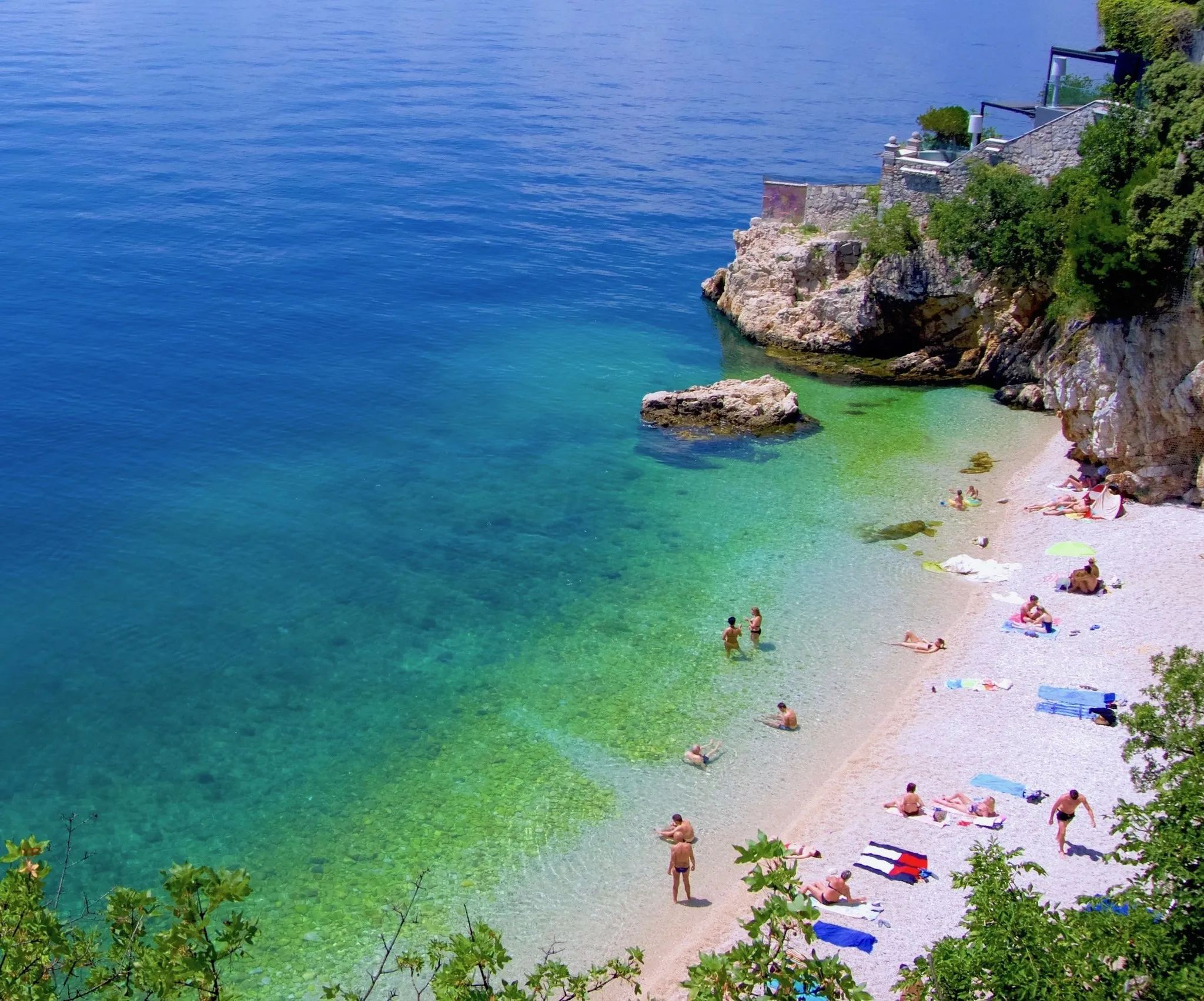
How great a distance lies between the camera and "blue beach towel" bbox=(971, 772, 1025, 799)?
21.5 meters

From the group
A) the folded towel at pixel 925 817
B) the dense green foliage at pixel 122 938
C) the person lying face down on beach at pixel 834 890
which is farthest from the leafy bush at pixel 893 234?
the dense green foliage at pixel 122 938

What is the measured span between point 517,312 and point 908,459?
2270 cm

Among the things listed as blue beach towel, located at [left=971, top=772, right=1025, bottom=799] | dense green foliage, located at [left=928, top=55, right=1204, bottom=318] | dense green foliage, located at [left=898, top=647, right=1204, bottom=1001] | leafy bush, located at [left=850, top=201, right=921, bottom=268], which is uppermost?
dense green foliage, located at [left=928, top=55, right=1204, bottom=318]

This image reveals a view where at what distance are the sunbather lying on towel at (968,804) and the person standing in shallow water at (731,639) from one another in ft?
21.0

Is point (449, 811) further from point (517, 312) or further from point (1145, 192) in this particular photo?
point (517, 312)

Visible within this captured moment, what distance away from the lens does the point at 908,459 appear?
3647cm

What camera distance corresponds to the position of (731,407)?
39.2 metres

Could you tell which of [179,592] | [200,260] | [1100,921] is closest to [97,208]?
[200,260]

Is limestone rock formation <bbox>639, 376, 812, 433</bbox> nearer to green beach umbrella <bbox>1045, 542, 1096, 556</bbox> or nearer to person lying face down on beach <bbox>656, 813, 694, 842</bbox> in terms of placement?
green beach umbrella <bbox>1045, 542, 1096, 556</bbox>

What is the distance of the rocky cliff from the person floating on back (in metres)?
19.5

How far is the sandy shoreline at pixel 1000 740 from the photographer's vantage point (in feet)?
61.8

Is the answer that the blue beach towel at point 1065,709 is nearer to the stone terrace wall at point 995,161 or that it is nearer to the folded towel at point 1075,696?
the folded towel at point 1075,696

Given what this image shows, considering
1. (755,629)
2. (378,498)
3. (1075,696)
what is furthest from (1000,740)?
(378,498)

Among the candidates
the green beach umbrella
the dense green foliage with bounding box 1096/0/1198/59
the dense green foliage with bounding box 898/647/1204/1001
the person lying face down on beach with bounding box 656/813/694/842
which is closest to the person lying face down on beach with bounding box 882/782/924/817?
the person lying face down on beach with bounding box 656/813/694/842
